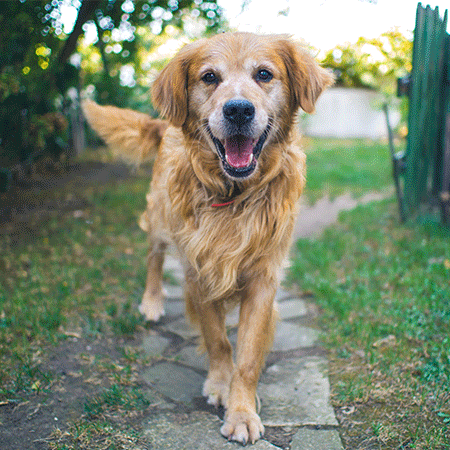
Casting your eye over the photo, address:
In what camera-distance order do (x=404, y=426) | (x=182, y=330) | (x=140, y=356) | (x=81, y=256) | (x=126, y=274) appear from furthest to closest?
(x=81, y=256), (x=126, y=274), (x=182, y=330), (x=140, y=356), (x=404, y=426)

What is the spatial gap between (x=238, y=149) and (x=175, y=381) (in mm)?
1271

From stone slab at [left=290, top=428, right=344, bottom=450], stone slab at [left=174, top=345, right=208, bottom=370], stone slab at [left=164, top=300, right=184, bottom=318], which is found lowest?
stone slab at [left=164, top=300, right=184, bottom=318]

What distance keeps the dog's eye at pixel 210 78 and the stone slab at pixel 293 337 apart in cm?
160

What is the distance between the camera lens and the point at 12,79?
4566 millimetres

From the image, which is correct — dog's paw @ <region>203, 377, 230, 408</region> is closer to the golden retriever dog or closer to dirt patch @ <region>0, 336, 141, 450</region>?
the golden retriever dog

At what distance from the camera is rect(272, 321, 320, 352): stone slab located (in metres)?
2.75

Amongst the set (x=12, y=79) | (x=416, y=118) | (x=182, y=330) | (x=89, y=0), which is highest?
(x=89, y=0)

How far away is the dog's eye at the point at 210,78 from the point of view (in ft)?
7.59

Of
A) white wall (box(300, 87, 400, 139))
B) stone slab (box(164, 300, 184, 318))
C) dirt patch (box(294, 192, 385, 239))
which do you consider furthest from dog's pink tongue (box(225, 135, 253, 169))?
white wall (box(300, 87, 400, 139))

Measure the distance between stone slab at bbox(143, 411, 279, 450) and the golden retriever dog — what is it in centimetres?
15

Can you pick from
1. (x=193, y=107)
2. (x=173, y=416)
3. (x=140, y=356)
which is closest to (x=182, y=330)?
(x=140, y=356)

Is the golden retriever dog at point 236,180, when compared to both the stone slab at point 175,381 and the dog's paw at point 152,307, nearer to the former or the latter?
the stone slab at point 175,381

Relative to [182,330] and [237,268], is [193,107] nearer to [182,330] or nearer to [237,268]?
[237,268]

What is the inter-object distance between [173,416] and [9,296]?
1.73m
